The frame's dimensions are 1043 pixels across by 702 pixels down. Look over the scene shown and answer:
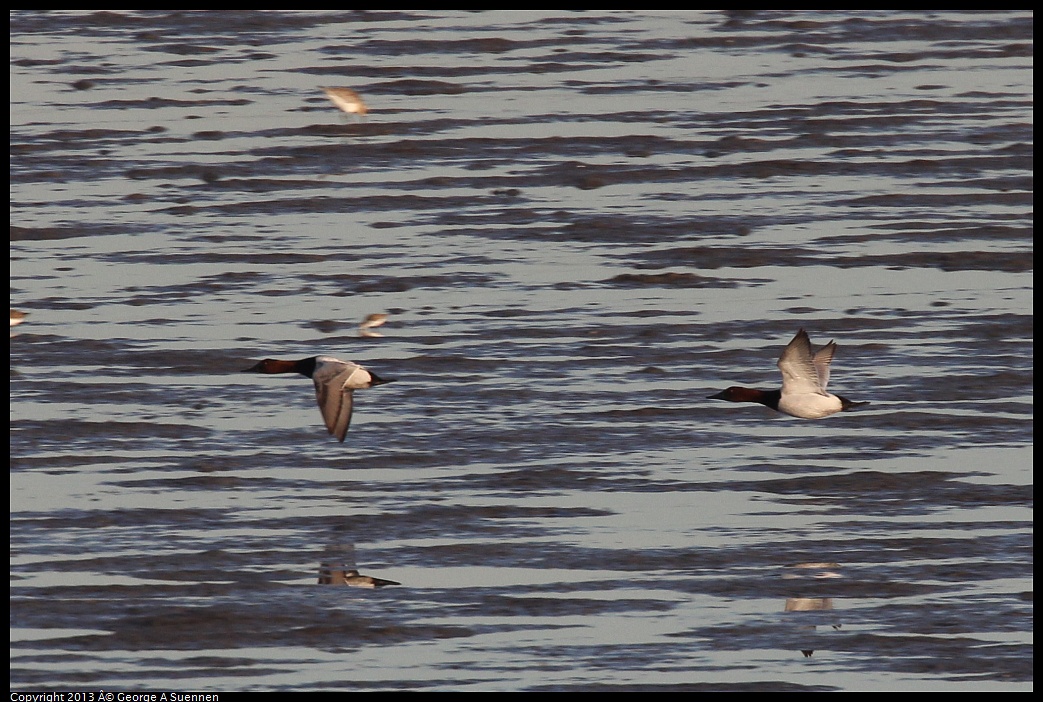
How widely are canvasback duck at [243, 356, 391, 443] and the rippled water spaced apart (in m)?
0.16

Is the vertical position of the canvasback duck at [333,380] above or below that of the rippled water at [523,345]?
above

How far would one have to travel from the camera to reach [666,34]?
21.2 metres

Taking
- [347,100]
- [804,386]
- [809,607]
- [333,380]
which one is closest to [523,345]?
[333,380]

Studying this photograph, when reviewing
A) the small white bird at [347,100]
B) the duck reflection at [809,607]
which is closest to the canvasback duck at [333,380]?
the duck reflection at [809,607]

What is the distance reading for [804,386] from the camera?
11805 millimetres

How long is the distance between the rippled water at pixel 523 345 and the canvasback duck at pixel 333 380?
6.3 inches

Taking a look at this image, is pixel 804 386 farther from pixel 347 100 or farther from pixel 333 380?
pixel 347 100

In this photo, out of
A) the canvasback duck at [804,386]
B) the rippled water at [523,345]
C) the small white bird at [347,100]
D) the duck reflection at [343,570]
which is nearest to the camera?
the rippled water at [523,345]

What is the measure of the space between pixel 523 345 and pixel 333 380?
1705 mm

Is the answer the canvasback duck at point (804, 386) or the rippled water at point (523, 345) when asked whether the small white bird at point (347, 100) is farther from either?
the canvasback duck at point (804, 386)

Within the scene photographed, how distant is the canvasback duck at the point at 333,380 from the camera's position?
38.2ft

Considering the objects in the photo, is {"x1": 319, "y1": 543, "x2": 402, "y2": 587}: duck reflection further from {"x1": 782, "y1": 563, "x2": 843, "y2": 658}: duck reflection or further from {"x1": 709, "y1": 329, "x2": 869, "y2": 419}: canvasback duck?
{"x1": 709, "y1": 329, "x2": 869, "y2": 419}: canvasback duck
